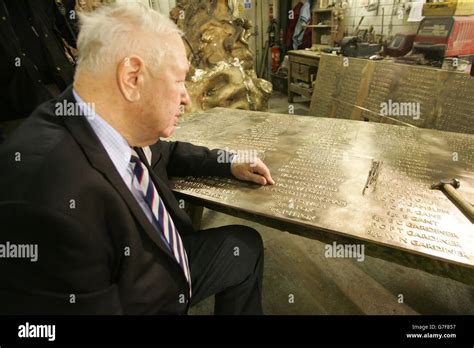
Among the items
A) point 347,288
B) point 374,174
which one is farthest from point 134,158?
point 347,288

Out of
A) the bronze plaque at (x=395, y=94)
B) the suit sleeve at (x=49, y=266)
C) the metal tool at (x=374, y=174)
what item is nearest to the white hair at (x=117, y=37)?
the suit sleeve at (x=49, y=266)

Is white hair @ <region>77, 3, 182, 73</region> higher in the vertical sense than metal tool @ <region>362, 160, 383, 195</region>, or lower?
higher

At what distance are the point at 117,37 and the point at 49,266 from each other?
70 cm

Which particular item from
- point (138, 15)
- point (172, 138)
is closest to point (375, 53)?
point (172, 138)

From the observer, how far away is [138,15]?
0.94 metres

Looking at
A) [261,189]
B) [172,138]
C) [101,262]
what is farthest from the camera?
[172,138]

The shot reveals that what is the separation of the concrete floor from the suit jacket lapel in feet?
4.42

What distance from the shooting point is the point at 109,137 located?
92cm

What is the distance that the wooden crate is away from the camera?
296 cm

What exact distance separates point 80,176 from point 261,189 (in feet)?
2.69

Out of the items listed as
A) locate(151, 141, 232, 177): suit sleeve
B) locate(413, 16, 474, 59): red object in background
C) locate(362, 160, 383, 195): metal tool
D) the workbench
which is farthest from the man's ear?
the workbench

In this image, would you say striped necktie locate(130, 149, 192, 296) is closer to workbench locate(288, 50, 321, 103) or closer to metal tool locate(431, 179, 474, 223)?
metal tool locate(431, 179, 474, 223)

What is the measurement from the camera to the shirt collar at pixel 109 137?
90 centimetres

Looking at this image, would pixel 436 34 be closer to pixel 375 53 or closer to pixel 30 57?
pixel 375 53
